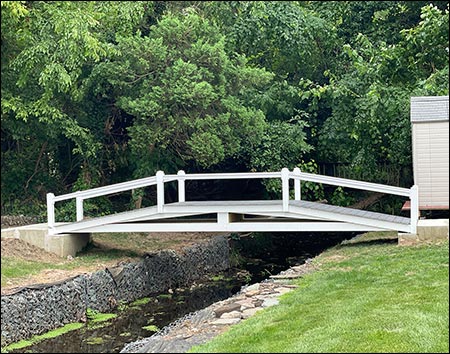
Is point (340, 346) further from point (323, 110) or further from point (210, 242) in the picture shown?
point (323, 110)

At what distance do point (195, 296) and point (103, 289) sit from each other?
185cm

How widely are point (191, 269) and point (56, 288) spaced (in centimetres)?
437

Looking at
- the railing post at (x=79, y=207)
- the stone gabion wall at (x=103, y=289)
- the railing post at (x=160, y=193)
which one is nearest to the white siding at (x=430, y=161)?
the stone gabion wall at (x=103, y=289)

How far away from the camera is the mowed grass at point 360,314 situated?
562 centimetres

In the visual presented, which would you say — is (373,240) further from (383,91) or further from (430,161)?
(383,91)

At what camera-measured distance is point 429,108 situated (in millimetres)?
12445

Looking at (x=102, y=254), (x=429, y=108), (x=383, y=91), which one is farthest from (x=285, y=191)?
(x=383, y=91)

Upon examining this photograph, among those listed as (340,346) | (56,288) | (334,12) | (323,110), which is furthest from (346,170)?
(340,346)

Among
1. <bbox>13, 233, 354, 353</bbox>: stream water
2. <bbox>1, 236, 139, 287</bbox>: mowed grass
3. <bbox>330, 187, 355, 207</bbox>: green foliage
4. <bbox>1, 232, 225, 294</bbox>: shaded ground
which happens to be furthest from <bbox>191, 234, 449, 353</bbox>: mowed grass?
<bbox>330, 187, 355, 207</bbox>: green foliage

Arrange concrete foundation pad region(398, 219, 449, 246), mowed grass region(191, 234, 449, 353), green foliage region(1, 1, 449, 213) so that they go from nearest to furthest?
mowed grass region(191, 234, 449, 353) → concrete foundation pad region(398, 219, 449, 246) → green foliage region(1, 1, 449, 213)

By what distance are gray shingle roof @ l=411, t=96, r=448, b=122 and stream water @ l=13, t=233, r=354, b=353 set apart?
4.45m

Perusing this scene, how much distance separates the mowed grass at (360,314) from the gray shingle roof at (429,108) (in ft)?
10.8

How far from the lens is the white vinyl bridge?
1156 centimetres

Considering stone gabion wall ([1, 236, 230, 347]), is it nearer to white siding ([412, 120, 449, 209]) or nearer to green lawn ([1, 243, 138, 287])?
green lawn ([1, 243, 138, 287])
